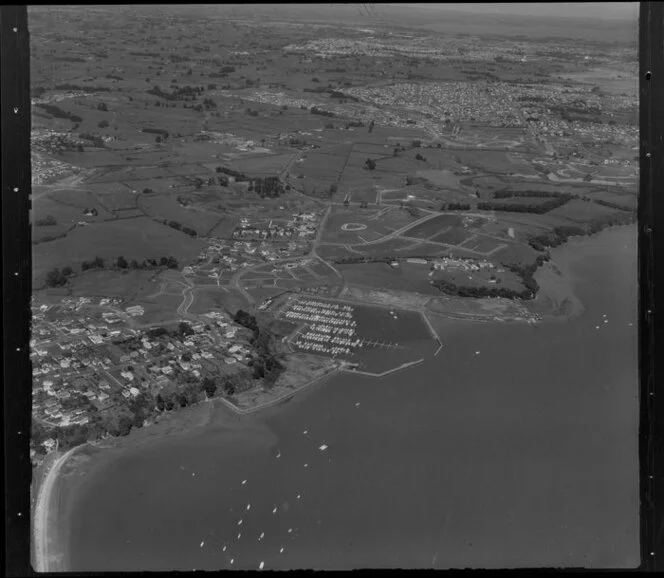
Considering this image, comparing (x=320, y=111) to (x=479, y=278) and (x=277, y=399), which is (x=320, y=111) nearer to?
(x=479, y=278)

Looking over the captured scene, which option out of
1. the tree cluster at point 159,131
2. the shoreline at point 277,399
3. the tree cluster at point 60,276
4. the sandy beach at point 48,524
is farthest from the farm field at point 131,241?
the sandy beach at point 48,524

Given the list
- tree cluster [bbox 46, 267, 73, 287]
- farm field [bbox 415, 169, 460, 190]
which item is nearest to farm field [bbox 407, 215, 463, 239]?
farm field [bbox 415, 169, 460, 190]

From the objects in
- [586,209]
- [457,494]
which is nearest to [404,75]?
[586,209]

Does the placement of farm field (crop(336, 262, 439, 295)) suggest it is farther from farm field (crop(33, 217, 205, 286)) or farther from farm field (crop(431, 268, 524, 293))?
farm field (crop(33, 217, 205, 286))

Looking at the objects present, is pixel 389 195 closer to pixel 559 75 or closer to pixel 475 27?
pixel 559 75

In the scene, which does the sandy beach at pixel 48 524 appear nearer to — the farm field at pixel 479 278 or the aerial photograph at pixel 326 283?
the aerial photograph at pixel 326 283
